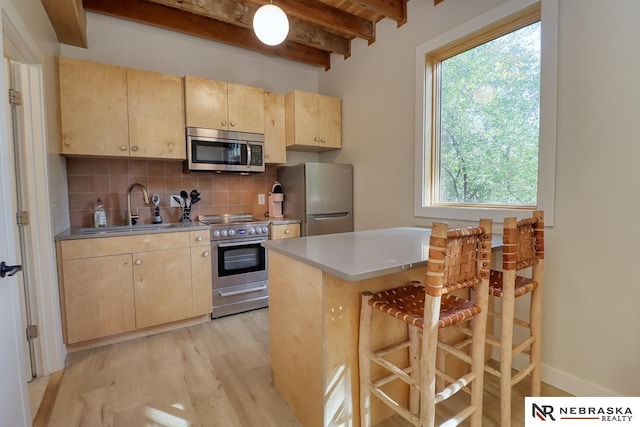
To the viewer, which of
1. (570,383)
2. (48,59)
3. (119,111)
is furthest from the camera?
(119,111)

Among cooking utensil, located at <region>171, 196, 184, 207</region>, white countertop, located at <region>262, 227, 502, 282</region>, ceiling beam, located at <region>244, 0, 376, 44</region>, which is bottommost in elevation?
white countertop, located at <region>262, 227, 502, 282</region>

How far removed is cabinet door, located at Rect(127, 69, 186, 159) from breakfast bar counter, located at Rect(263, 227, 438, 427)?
170 centimetres

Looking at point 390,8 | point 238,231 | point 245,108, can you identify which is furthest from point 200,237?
point 390,8

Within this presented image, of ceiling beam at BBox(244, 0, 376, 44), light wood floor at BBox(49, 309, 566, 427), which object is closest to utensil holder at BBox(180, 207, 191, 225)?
light wood floor at BBox(49, 309, 566, 427)

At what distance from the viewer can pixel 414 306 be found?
1.30 meters

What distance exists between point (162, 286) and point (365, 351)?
1.90 meters

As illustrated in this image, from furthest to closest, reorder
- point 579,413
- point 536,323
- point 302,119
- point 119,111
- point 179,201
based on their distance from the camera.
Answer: point 302,119 < point 179,201 < point 119,111 < point 536,323 < point 579,413

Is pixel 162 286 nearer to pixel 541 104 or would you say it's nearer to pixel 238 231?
pixel 238 231

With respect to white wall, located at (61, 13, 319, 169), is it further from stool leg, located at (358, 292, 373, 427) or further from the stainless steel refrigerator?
stool leg, located at (358, 292, 373, 427)

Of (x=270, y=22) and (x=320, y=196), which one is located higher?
(x=270, y=22)

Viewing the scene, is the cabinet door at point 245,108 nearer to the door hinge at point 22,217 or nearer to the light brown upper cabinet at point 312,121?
the light brown upper cabinet at point 312,121

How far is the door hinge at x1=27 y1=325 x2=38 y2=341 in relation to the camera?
1931mm

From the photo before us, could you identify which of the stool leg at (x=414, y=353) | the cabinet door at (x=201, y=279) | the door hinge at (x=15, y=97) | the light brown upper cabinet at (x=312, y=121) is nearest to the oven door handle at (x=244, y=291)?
the cabinet door at (x=201, y=279)

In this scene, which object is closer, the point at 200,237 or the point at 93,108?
the point at 93,108
